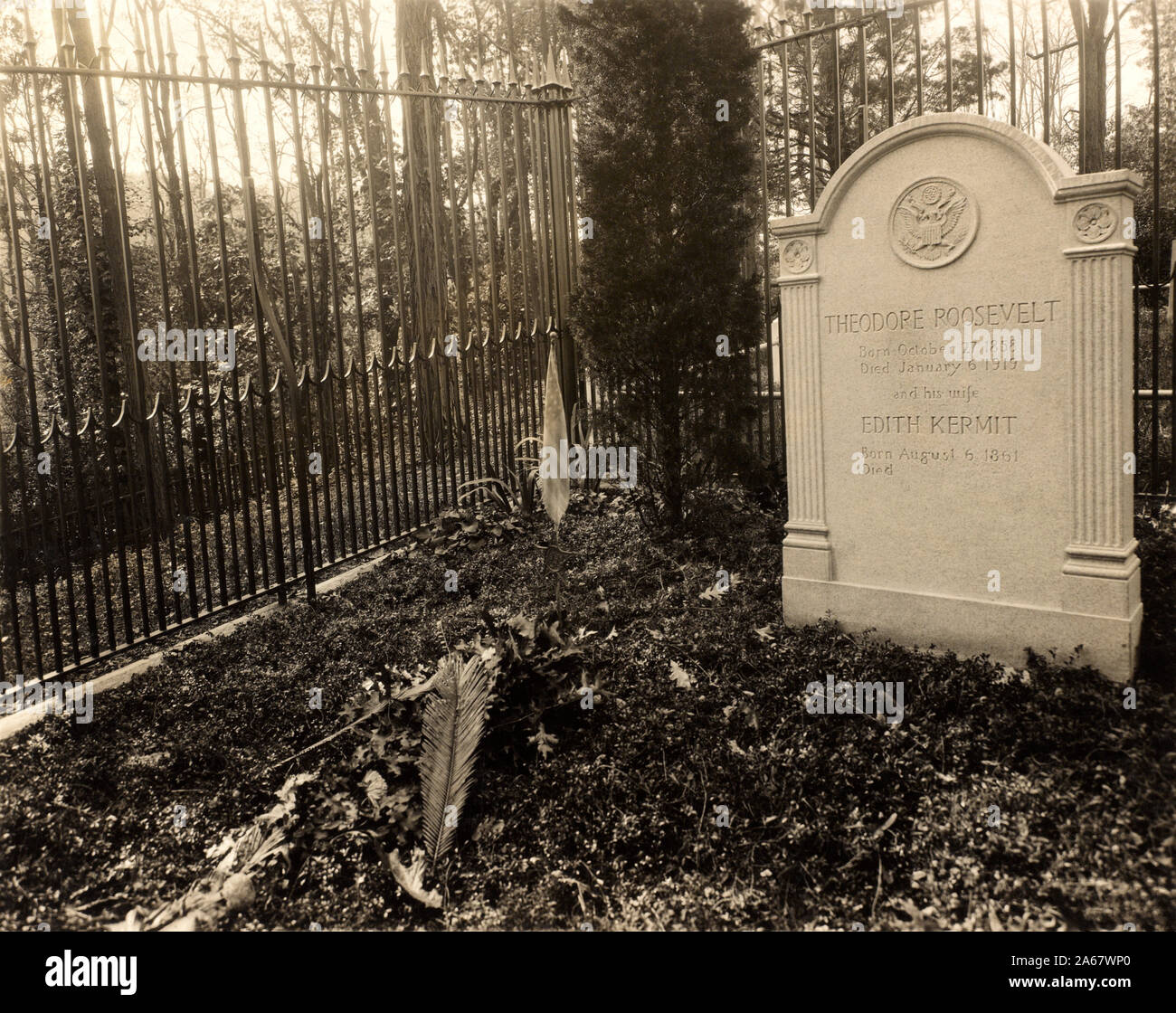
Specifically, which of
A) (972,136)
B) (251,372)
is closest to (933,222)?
(972,136)

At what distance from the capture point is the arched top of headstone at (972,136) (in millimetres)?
3592

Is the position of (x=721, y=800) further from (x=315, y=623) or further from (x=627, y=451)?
(x=627, y=451)

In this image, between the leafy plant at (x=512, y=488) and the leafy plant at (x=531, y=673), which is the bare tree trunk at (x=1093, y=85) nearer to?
the leafy plant at (x=531, y=673)

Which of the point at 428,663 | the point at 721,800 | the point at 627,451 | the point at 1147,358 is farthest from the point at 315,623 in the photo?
the point at 1147,358

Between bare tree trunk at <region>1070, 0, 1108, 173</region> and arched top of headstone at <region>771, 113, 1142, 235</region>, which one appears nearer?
arched top of headstone at <region>771, 113, 1142, 235</region>

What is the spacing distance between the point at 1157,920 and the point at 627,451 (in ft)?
14.4

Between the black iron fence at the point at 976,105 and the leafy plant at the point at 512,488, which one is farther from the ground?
the black iron fence at the point at 976,105

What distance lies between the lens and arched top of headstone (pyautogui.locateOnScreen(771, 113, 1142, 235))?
3.59 meters

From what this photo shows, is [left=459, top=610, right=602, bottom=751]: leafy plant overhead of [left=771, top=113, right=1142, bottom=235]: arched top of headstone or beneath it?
beneath

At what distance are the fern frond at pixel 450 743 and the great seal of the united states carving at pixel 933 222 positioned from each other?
8.91 ft

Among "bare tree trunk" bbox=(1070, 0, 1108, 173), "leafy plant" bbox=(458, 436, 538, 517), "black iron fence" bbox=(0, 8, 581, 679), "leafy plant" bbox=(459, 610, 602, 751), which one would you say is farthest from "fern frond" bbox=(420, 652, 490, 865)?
"bare tree trunk" bbox=(1070, 0, 1108, 173)

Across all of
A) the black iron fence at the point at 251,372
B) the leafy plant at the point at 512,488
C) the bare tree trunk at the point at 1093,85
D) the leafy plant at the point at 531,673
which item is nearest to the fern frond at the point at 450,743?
the leafy plant at the point at 531,673

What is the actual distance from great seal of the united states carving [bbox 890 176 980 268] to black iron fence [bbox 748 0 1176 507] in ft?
2.72

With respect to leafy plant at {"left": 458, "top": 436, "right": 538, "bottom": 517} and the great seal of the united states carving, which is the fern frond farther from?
leafy plant at {"left": 458, "top": 436, "right": 538, "bottom": 517}
